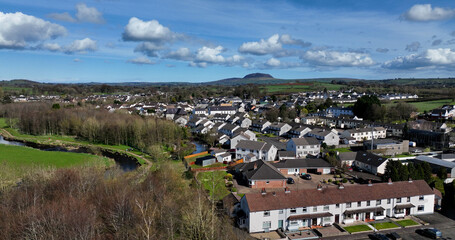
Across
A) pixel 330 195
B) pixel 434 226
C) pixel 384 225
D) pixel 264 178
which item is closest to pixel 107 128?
pixel 264 178

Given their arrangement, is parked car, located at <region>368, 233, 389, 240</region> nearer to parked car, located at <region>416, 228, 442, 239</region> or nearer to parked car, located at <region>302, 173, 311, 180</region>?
parked car, located at <region>416, 228, 442, 239</region>

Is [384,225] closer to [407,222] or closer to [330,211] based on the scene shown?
[407,222]

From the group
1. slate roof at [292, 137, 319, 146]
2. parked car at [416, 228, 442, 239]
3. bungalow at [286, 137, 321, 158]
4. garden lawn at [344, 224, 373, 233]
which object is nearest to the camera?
parked car at [416, 228, 442, 239]

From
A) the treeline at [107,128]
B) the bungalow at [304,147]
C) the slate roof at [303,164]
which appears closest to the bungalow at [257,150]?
the bungalow at [304,147]

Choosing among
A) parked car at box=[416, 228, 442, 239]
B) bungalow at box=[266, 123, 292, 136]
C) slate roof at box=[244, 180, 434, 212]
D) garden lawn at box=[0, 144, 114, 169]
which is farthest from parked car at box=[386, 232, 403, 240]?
bungalow at box=[266, 123, 292, 136]

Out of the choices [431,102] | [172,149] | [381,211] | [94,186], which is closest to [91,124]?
[172,149]
